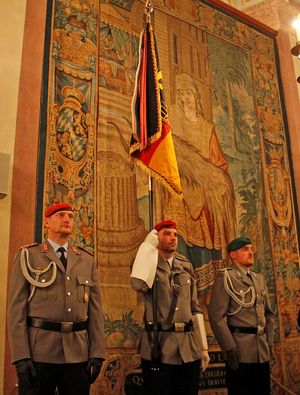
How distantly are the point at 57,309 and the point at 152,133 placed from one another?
6.79 ft

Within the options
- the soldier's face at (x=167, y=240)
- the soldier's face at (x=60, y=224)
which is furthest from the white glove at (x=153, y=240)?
the soldier's face at (x=60, y=224)

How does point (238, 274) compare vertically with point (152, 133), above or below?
below

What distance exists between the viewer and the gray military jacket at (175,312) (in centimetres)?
349

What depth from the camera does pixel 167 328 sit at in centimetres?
355

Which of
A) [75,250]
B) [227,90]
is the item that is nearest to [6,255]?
[75,250]

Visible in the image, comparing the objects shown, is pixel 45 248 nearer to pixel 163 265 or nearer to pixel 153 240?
pixel 153 240

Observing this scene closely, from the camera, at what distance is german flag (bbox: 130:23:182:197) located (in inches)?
175

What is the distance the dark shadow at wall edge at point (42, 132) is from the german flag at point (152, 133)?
0.86 metres

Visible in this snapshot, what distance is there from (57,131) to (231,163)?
2533mm

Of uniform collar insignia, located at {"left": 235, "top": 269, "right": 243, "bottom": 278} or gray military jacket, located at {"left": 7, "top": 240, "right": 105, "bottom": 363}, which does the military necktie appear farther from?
uniform collar insignia, located at {"left": 235, "top": 269, "right": 243, "bottom": 278}

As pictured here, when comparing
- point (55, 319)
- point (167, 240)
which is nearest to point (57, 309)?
point (55, 319)

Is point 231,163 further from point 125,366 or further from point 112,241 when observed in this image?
point 125,366

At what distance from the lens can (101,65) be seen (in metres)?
5.36

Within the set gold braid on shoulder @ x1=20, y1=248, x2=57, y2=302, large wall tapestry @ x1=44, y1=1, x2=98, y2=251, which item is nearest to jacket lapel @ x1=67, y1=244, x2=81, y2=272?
gold braid on shoulder @ x1=20, y1=248, x2=57, y2=302
